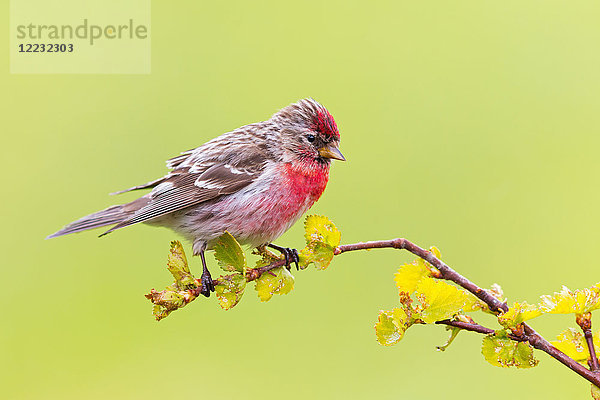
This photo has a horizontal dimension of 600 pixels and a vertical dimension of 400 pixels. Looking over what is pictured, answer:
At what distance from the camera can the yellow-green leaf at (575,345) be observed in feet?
4.70

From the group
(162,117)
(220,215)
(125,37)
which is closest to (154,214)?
(220,215)

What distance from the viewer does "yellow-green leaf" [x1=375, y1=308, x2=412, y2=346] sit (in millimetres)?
1393

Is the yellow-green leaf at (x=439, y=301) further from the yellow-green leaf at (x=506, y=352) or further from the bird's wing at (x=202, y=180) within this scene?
the bird's wing at (x=202, y=180)

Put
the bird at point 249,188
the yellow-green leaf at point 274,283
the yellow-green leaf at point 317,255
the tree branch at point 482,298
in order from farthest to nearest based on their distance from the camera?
the bird at point 249,188
the yellow-green leaf at point 274,283
the yellow-green leaf at point 317,255
the tree branch at point 482,298

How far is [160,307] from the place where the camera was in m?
1.55

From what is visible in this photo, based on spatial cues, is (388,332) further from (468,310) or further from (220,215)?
(220,215)

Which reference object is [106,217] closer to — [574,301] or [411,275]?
[411,275]

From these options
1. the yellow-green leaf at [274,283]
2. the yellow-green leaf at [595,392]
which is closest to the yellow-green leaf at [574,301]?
the yellow-green leaf at [595,392]

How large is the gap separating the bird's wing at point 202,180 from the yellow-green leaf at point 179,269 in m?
1.38

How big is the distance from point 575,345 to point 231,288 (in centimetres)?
78

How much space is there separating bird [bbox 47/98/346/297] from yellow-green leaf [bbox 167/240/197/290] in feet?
3.91

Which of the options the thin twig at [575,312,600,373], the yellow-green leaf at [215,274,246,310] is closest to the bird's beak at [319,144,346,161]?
the yellow-green leaf at [215,274,246,310]

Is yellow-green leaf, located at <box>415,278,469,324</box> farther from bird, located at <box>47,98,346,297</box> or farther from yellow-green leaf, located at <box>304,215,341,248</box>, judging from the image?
bird, located at <box>47,98,346,297</box>

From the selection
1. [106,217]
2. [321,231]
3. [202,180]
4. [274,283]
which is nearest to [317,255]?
[321,231]
